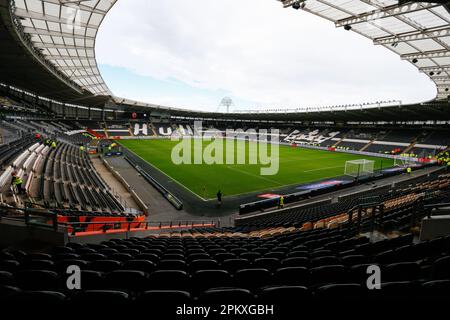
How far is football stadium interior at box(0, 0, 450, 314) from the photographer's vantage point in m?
3.05

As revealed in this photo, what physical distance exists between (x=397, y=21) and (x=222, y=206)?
18.5 m

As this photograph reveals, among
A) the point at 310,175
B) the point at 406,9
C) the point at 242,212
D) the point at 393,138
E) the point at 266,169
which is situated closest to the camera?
the point at 406,9

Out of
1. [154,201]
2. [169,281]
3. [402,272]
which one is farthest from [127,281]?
[154,201]

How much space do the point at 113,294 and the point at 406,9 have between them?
20303 mm

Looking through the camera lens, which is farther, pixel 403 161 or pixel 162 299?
pixel 403 161

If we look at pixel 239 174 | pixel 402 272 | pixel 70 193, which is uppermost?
pixel 402 272

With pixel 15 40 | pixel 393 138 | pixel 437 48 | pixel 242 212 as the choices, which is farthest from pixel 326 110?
pixel 15 40

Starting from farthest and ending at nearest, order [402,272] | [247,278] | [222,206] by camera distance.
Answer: [222,206] < [247,278] < [402,272]

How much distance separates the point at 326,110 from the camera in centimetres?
5669

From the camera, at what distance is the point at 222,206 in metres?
21.2

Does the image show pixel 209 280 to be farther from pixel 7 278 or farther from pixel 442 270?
pixel 442 270

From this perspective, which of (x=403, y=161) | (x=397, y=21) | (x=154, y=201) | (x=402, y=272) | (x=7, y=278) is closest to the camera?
(x=402, y=272)

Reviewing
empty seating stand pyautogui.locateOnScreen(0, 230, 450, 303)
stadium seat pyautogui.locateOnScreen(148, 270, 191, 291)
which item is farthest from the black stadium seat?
stadium seat pyautogui.locateOnScreen(148, 270, 191, 291)

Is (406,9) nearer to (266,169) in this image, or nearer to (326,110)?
(266,169)
